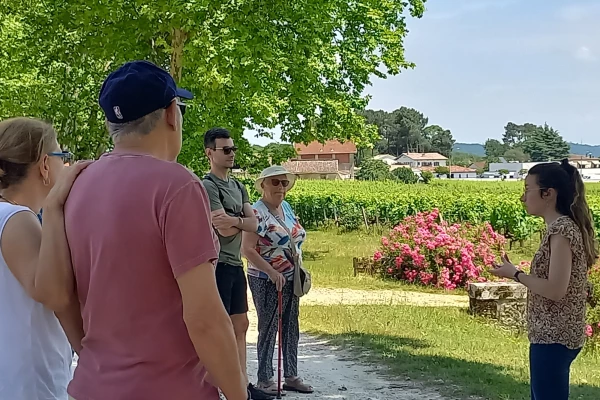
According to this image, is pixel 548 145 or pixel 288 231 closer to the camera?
pixel 288 231

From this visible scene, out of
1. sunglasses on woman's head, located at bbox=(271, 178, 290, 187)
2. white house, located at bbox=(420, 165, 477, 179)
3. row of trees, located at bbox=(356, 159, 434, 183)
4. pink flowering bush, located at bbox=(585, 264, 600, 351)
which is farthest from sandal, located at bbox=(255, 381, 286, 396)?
white house, located at bbox=(420, 165, 477, 179)

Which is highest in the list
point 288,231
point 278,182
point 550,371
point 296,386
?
point 278,182

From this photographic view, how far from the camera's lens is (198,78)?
12.5 m

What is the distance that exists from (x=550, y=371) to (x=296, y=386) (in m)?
2.81

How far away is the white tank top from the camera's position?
2383 mm

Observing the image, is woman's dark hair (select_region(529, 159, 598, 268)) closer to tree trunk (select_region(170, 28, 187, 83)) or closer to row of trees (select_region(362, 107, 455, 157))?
tree trunk (select_region(170, 28, 187, 83))

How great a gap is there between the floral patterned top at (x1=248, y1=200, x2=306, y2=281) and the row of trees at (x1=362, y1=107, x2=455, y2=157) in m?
120

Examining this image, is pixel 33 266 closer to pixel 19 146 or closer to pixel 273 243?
pixel 19 146

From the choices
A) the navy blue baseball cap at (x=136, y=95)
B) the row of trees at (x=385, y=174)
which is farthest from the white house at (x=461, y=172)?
the navy blue baseball cap at (x=136, y=95)

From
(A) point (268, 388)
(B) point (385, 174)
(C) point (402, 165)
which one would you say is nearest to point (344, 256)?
(A) point (268, 388)

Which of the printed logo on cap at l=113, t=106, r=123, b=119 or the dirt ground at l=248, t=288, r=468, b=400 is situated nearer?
the printed logo on cap at l=113, t=106, r=123, b=119

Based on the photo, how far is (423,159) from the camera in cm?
11912

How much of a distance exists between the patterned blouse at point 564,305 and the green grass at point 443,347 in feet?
7.14

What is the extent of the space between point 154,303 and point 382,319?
795 cm
